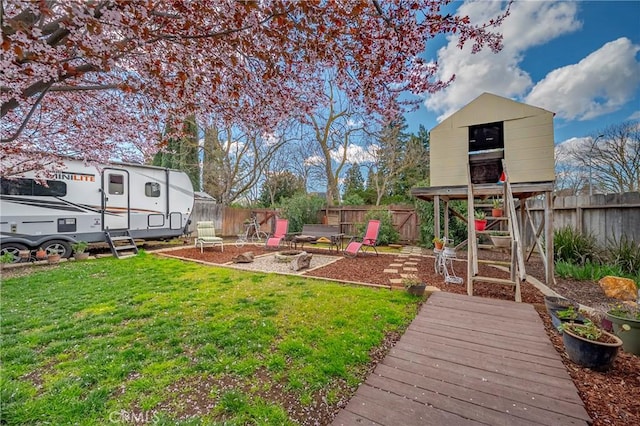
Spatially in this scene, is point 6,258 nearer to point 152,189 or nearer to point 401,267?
point 152,189

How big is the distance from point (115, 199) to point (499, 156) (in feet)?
35.1

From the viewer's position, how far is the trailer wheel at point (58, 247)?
23.0 feet

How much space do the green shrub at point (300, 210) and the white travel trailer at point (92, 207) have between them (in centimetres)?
390

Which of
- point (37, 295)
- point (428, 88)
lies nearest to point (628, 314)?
point (428, 88)

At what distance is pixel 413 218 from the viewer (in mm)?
10742

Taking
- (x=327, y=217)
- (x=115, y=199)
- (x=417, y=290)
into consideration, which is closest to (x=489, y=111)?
(x=417, y=290)

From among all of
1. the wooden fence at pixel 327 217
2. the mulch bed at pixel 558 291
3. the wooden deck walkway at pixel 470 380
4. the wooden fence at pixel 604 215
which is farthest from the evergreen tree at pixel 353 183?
the wooden deck walkway at pixel 470 380

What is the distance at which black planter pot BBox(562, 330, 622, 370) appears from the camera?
2.20m

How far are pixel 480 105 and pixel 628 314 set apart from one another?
4964 mm

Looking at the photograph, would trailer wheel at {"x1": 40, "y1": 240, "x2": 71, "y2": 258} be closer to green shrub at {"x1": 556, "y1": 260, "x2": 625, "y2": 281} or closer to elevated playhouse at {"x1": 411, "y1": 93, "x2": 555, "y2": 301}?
elevated playhouse at {"x1": 411, "y1": 93, "x2": 555, "y2": 301}

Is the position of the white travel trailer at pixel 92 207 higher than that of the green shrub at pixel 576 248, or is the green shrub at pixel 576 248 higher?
the white travel trailer at pixel 92 207

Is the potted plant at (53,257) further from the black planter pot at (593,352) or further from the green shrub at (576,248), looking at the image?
the green shrub at (576,248)

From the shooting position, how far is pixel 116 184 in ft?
26.7

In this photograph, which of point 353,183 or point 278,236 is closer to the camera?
point 278,236
